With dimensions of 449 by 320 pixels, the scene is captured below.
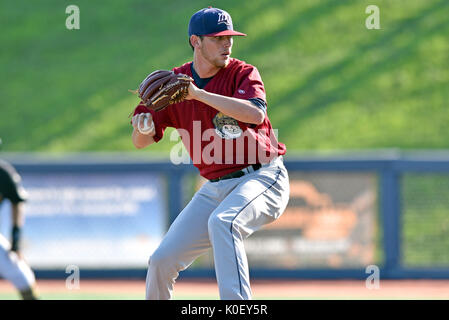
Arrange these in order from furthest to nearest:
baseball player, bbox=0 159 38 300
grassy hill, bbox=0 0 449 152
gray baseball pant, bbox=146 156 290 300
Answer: grassy hill, bbox=0 0 449 152 < baseball player, bbox=0 159 38 300 < gray baseball pant, bbox=146 156 290 300

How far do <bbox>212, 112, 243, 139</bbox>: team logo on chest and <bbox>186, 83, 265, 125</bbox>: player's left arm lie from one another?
23 centimetres

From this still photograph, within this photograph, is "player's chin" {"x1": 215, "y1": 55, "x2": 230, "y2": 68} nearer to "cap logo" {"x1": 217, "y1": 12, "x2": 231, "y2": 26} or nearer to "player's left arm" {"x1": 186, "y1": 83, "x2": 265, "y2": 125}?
"cap logo" {"x1": 217, "y1": 12, "x2": 231, "y2": 26}

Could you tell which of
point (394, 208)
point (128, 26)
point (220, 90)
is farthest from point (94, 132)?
point (220, 90)

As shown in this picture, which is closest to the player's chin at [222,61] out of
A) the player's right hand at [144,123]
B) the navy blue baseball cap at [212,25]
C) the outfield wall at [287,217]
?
the navy blue baseball cap at [212,25]

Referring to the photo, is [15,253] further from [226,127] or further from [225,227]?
[225,227]

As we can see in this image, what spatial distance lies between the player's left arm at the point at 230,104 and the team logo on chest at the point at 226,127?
8.9 inches

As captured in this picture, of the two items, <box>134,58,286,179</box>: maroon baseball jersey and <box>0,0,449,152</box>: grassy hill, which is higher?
<box>0,0,449,152</box>: grassy hill

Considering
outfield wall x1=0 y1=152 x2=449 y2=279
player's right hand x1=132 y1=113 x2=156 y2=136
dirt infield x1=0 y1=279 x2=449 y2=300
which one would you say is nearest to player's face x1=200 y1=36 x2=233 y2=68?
player's right hand x1=132 y1=113 x2=156 y2=136

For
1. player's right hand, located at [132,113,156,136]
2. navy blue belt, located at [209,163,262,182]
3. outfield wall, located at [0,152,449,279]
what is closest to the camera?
navy blue belt, located at [209,163,262,182]

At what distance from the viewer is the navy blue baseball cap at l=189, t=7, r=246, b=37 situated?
459 cm

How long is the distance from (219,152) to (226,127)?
0.55ft

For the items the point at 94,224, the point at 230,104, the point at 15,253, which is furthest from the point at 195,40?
the point at 94,224

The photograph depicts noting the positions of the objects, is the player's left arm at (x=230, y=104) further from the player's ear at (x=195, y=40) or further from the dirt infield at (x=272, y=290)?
the dirt infield at (x=272, y=290)

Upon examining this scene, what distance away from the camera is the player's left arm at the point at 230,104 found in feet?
14.2
